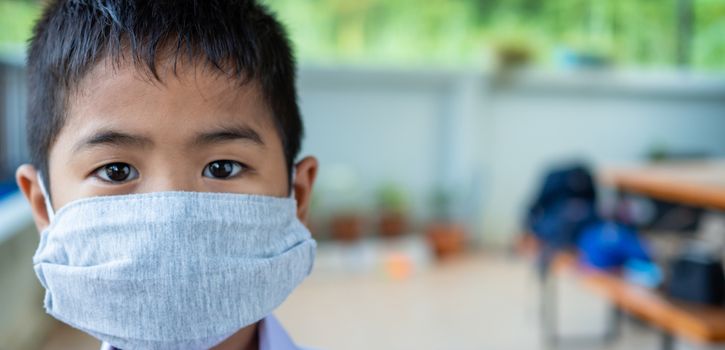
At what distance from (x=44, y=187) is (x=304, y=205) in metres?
0.30

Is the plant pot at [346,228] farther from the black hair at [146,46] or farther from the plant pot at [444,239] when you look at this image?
the black hair at [146,46]

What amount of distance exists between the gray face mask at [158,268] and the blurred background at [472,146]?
193 cm

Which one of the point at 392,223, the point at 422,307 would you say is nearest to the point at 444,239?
the point at 392,223

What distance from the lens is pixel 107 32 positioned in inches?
24.0

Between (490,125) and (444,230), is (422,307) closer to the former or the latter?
(444,230)

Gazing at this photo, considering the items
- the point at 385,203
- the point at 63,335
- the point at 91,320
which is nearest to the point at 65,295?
the point at 91,320

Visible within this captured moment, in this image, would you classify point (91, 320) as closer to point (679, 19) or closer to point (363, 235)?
point (363, 235)

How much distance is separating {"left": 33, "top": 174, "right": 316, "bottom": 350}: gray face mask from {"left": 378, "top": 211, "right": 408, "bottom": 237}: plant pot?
356 centimetres

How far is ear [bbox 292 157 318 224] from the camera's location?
2.39ft

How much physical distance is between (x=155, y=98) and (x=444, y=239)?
3.65 meters

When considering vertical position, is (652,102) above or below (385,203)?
above

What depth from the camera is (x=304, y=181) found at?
2.41 feet

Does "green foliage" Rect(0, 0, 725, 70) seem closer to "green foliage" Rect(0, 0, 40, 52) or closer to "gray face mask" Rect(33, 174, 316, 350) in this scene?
"green foliage" Rect(0, 0, 40, 52)

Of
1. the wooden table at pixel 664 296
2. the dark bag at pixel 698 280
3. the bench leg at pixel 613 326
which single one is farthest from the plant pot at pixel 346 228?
the dark bag at pixel 698 280
